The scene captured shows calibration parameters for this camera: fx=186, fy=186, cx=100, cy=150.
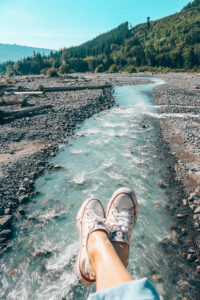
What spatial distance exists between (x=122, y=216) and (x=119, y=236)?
757 millimetres

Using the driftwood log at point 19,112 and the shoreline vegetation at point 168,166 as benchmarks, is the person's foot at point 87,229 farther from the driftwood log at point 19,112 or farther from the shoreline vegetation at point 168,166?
the driftwood log at point 19,112

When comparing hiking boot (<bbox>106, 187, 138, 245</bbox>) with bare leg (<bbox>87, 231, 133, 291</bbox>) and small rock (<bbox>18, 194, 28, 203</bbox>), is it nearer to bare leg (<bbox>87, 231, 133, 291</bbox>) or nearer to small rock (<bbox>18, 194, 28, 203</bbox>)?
bare leg (<bbox>87, 231, 133, 291</bbox>)

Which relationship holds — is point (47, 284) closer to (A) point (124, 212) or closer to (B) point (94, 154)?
(A) point (124, 212)

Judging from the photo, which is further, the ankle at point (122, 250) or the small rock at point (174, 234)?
the small rock at point (174, 234)

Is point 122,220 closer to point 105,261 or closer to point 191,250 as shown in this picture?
point 105,261

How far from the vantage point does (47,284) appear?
3941 mm

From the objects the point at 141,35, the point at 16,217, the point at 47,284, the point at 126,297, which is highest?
the point at 141,35

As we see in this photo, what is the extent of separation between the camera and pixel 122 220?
11.8 feet

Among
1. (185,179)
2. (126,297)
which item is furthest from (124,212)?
(185,179)

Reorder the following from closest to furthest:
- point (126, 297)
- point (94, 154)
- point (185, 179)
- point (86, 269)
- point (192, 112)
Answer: point (126, 297) → point (86, 269) → point (185, 179) → point (94, 154) → point (192, 112)

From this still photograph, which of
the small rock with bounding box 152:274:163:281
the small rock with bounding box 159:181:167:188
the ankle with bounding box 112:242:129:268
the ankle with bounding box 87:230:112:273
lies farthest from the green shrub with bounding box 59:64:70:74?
the ankle with bounding box 112:242:129:268

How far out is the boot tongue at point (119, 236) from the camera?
2922mm

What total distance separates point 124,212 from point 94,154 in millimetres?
5942

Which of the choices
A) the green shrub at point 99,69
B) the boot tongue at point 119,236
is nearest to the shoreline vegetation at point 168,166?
the boot tongue at point 119,236
